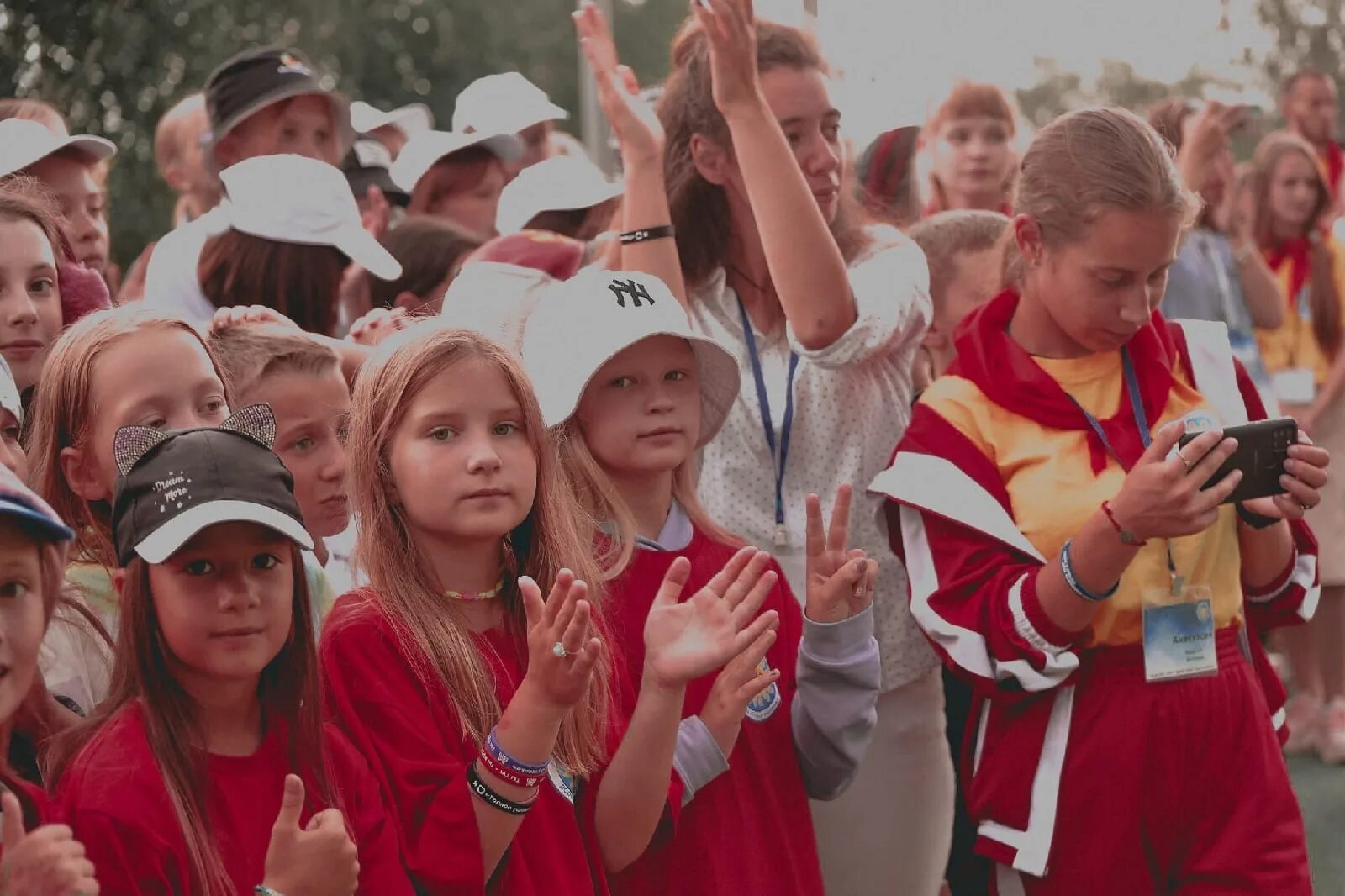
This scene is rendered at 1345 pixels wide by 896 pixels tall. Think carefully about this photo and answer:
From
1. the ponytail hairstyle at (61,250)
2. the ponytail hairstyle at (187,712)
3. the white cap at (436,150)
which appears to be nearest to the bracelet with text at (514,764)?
the ponytail hairstyle at (187,712)

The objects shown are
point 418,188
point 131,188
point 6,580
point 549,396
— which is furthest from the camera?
point 131,188

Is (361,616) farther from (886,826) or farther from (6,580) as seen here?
(886,826)

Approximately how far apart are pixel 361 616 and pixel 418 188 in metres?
3.62

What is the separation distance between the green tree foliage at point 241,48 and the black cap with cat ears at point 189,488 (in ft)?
14.6

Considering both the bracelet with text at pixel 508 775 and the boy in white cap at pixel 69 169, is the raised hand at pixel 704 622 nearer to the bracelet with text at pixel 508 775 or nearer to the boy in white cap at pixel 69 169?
the bracelet with text at pixel 508 775

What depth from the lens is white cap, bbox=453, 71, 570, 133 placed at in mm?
6586

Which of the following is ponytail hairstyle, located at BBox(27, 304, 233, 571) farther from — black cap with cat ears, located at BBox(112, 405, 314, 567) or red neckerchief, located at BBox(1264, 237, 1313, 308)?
red neckerchief, located at BBox(1264, 237, 1313, 308)

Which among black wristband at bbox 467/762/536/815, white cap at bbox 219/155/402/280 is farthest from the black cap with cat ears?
white cap at bbox 219/155/402/280

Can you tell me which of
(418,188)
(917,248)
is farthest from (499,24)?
(917,248)

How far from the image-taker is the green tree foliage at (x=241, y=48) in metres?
7.43

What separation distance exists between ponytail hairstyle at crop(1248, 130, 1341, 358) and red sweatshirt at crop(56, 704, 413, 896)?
6314mm

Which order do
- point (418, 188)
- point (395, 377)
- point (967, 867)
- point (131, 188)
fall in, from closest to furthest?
point (395, 377)
point (967, 867)
point (418, 188)
point (131, 188)

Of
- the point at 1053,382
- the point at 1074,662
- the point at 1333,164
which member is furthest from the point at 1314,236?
the point at 1074,662

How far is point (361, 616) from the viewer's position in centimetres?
288
